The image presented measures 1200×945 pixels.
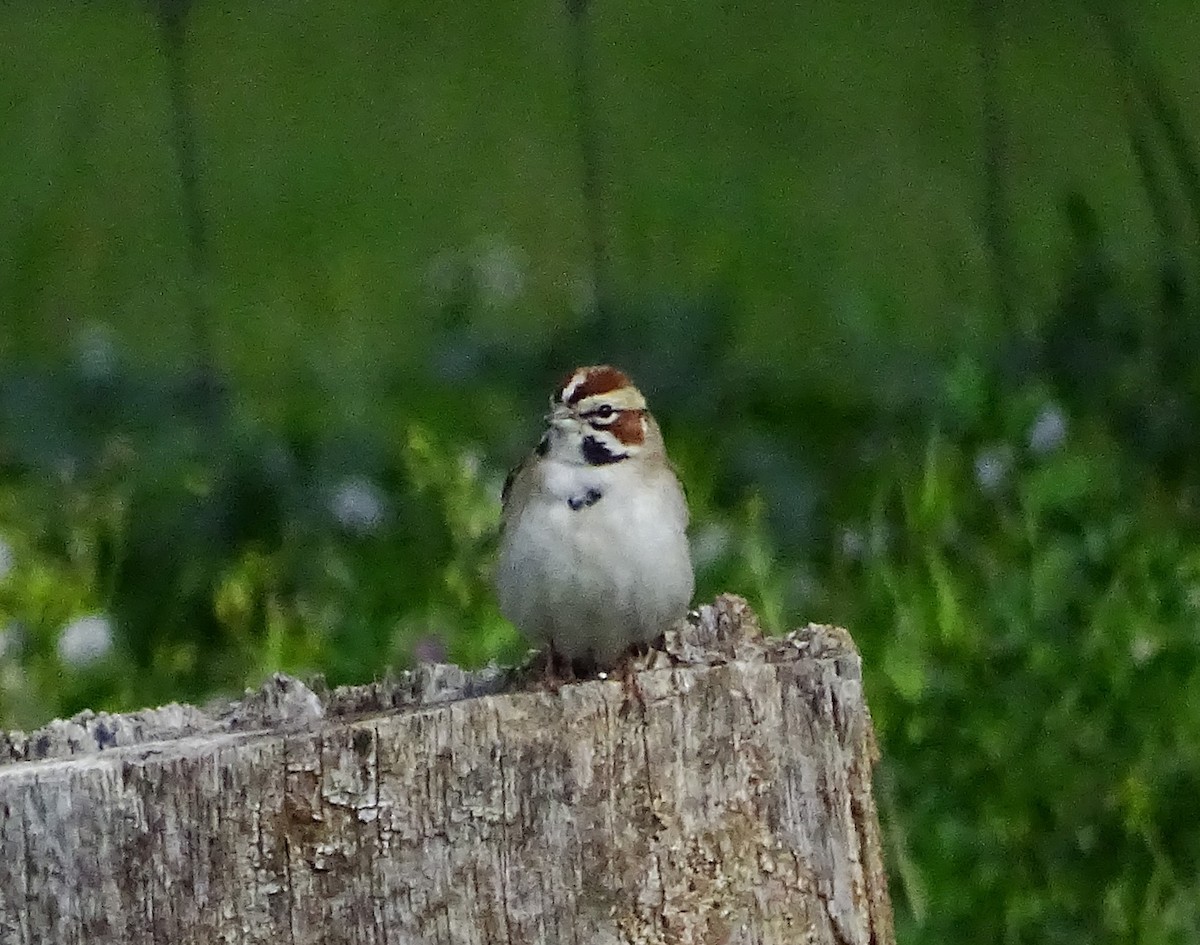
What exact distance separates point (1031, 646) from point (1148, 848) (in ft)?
1.22

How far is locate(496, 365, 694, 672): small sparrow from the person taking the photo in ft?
9.21

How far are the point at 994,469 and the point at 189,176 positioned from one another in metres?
1.94

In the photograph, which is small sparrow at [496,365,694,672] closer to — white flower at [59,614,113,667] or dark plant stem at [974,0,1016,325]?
white flower at [59,614,113,667]

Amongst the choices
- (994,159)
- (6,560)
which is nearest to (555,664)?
(6,560)

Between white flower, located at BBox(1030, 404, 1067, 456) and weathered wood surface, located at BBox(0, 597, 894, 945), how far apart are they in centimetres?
223

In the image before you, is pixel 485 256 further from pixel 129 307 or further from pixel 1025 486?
pixel 1025 486

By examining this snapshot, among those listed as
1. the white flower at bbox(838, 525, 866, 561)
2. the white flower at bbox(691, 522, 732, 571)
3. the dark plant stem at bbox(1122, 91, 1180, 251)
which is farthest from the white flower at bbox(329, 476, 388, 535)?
the dark plant stem at bbox(1122, 91, 1180, 251)

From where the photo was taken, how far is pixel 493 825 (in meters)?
2.03

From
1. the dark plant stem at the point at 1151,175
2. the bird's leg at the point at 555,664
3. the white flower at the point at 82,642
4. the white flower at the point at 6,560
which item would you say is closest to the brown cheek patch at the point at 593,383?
the bird's leg at the point at 555,664

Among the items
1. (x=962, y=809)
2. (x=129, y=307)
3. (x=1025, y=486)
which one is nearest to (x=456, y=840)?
(x=962, y=809)

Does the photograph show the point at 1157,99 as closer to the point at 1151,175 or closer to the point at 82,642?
the point at 1151,175

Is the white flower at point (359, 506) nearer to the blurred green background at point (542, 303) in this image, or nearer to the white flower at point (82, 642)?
the blurred green background at point (542, 303)

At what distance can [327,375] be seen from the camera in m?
4.83

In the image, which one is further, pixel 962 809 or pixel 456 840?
pixel 962 809
